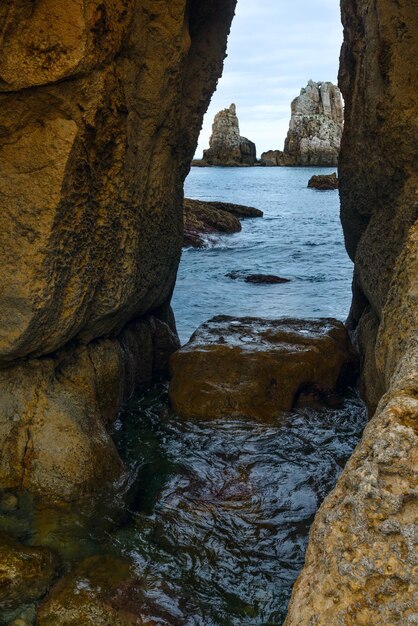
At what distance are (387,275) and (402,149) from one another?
3.97 ft

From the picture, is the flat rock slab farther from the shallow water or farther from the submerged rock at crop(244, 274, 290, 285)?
the submerged rock at crop(244, 274, 290, 285)

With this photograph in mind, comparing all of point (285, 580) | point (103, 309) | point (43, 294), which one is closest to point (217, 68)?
point (103, 309)

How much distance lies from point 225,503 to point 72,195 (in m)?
2.66

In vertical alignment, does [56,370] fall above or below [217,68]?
below

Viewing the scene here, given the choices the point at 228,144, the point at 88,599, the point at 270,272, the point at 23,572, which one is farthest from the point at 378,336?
the point at 228,144

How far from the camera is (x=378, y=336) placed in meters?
5.34

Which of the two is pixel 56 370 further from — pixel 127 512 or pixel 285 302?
pixel 285 302

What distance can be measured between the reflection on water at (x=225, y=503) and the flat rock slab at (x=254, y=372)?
22 centimetres

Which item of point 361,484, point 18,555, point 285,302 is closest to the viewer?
point 361,484

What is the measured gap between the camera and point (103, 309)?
645 centimetres

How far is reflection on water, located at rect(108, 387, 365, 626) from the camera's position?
14.5 feet

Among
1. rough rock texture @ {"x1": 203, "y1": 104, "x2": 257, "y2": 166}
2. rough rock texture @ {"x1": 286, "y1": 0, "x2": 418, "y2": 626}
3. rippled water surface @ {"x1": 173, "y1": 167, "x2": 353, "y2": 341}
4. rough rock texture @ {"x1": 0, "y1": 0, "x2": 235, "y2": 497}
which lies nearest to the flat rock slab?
rough rock texture @ {"x1": 286, "y1": 0, "x2": 418, "y2": 626}

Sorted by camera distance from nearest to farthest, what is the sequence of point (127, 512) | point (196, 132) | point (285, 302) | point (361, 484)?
point (361, 484)
point (127, 512)
point (196, 132)
point (285, 302)

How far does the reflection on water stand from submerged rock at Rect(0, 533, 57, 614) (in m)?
0.58
